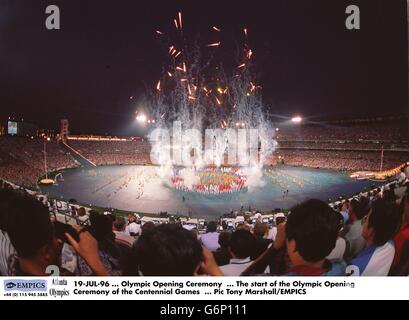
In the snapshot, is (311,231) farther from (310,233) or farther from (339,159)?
(339,159)

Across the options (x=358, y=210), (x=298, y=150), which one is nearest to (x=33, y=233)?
(x=358, y=210)

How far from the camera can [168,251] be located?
1970 millimetres

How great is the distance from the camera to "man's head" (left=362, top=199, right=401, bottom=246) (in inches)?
114

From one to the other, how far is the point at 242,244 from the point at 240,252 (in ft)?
0.28

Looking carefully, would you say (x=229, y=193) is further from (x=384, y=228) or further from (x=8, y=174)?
(x=384, y=228)

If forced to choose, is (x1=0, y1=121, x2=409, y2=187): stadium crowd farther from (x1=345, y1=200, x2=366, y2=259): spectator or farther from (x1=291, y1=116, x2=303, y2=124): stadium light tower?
(x1=345, y1=200, x2=366, y2=259): spectator

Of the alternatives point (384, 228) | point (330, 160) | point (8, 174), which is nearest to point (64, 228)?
point (384, 228)

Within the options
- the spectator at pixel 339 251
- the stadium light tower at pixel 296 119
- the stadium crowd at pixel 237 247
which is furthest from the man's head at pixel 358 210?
the stadium light tower at pixel 296 119

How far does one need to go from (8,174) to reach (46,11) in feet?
75.9

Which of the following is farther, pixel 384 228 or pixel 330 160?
pixel 330 160

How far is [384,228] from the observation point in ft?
9.51

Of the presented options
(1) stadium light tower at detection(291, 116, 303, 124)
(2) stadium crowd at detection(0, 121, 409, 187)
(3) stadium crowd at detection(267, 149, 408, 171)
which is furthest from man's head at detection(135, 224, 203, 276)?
(1) stadium light tower at detection(291, 116, 303, 124)

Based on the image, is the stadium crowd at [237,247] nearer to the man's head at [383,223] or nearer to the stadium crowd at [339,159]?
the man's head at [383,223]
